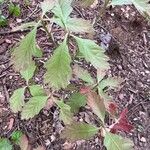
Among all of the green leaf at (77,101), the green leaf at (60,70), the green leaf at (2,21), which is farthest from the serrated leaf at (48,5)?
the green leaf at (2,21)

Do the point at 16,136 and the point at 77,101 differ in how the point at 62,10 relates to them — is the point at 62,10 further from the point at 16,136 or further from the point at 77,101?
the point at 16,136

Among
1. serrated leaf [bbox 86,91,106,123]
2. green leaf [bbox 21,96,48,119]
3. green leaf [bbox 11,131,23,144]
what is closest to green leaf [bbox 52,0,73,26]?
serrated leaf [bbox 86,91,106,123]

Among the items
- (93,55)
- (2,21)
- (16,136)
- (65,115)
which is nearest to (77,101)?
(65,115)

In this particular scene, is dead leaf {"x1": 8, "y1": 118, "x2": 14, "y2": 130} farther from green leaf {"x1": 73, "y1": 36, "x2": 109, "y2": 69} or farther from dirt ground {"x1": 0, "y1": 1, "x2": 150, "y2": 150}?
green leaf {"x1": 73, "y1": 36, "x2": 109, "y2": 69}

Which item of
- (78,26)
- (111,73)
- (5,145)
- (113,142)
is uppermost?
(78,26)

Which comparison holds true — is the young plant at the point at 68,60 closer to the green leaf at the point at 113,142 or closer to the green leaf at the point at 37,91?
the green leaf at the point at 113,142

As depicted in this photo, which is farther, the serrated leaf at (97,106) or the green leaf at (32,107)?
the green leaf at (32,107)
